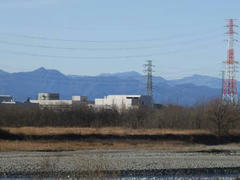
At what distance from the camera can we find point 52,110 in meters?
81.1

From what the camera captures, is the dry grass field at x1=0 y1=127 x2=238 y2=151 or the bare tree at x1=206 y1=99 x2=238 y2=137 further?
the bare tree at x1=206 y1=99 x2=238 y2=137

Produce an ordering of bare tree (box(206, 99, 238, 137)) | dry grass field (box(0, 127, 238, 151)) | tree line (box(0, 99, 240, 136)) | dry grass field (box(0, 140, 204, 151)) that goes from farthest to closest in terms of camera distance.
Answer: tree line (box(0, 99, 240, 136))
bare tree (box(206, 99, 238, 137))
dry grass field (box(0, 127, 238, 151))
dry grass field (box(0, 140, 204, 151))

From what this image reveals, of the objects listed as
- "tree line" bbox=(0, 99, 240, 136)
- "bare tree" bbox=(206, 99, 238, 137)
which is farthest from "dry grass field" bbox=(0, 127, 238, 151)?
"tree line" bbox=(0, 99, 240, 136)

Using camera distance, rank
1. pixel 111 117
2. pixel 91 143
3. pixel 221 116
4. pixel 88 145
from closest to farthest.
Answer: pixel 88 145 → pixel 91 143 → pixel 221 116 → pixel 111 117

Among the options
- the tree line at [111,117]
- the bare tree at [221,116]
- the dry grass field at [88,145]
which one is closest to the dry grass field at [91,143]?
the dry grass field at [88,145]

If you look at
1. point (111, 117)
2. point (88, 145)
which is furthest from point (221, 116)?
point (111, 117)

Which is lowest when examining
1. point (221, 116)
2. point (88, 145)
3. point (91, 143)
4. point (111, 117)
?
point (88, 145)

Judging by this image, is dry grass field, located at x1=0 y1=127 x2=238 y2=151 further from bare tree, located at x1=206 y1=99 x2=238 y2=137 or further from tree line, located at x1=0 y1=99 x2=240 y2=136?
tree line, located at x1=0 y1=99 x2=240 y2=136

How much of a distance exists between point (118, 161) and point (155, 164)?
2.40 metres

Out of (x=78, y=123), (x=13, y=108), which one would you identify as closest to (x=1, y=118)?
(x=13, y=108)

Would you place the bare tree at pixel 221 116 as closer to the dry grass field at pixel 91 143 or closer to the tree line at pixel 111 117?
the tree line at pixel 111 117

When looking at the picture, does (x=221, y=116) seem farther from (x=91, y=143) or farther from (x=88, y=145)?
(x=88, y=145)

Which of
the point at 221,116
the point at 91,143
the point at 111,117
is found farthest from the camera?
the point at 111,117

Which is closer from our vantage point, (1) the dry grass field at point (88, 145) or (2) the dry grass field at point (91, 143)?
(1) the dry grass field at point (88, 145)
